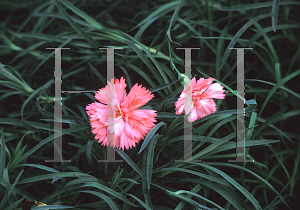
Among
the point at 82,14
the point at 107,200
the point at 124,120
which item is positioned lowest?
the point at 107,200

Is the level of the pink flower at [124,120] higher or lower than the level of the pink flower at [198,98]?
lower

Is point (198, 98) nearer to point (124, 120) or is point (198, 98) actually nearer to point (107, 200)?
point (124, 120)

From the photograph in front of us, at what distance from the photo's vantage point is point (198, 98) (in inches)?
16.9

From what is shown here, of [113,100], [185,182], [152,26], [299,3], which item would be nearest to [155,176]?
[185,182]

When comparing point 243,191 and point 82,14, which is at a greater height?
point 82,14

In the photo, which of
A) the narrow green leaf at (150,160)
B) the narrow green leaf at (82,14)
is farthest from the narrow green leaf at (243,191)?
the narrow green leaf at (82,14)

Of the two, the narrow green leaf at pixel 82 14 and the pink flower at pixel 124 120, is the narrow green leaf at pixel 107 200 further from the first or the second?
the narrow green leaf at pixel 82 14

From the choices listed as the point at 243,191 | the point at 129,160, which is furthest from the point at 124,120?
the point at 243,191

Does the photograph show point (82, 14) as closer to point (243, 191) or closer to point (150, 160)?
point (150, 160)

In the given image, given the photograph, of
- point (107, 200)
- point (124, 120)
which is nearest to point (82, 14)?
point (124, 120)

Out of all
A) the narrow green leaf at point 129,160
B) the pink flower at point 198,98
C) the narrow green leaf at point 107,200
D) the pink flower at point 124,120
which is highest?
the pink flower at point 198,98

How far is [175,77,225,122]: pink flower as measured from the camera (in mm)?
425

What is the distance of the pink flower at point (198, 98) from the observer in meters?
0.42

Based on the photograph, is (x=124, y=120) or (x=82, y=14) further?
(x=82, y=14)
